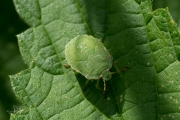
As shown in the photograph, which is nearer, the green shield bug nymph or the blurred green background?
the green shield bug nymph

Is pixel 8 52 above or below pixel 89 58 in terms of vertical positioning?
below

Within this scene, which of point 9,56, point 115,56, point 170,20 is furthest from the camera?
point 9,56

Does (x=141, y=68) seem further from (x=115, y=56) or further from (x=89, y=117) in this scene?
(x=89, y=117)

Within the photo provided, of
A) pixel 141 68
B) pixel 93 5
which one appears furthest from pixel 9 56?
pixel 141 68

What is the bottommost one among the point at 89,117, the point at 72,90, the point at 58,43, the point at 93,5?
the point at 89,117

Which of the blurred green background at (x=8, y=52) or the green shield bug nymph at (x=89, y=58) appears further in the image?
the blurred green background at (x=8, y=52)
